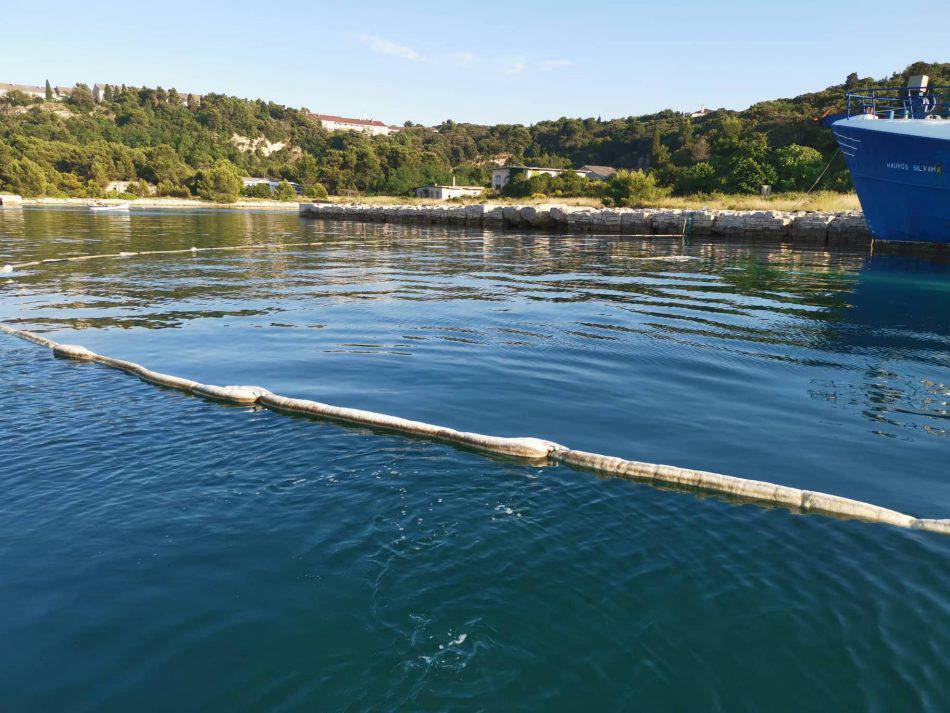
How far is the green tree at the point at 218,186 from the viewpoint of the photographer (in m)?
129

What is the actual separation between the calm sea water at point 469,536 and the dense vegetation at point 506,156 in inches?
1861

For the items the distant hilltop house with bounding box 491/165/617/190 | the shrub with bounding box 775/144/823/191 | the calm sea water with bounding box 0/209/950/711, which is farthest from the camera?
the distant hilltop house with bounding box 491/165/617/190

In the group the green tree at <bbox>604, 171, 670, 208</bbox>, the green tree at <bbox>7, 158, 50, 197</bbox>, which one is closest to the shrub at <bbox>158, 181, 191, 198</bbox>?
the green tree at <bbox>7, 158, 50, 197</bbox>

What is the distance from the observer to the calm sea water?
3508 millimetres

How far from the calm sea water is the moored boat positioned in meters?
16.3

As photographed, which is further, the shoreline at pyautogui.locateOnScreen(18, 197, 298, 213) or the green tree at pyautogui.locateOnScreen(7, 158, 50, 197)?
the green tree at pyautogui.locateOnScreen(7, 158, 50, 197)

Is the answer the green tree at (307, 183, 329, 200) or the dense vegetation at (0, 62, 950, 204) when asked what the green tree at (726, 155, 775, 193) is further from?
the green tree at (307, 183, 329, 200)

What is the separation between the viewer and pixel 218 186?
130 m

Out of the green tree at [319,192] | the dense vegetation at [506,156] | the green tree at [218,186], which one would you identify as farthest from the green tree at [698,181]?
the green tree at [218,186]

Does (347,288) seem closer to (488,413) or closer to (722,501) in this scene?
(488,413)

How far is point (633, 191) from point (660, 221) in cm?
1389

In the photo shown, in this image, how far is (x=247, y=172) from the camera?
594 feet

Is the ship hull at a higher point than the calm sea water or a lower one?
higher

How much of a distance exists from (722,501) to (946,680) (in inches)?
83.7
